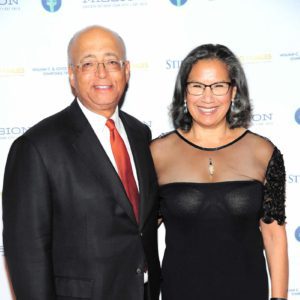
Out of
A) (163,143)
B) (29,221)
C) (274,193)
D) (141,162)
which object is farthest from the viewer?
(163,143)

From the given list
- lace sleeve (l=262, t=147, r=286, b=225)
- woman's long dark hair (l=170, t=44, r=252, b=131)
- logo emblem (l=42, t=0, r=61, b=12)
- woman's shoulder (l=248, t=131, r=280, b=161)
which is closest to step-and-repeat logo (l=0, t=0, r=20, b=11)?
logo emblem (l=42, t=0, r=61, b=12)

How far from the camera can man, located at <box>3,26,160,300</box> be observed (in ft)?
5.75

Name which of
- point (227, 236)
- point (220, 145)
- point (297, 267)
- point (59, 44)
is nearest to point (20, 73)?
point (59, 44)

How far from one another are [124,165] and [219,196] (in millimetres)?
522

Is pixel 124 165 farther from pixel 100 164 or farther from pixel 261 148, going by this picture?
pixel 261 148

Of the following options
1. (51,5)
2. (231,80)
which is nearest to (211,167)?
(231,80)

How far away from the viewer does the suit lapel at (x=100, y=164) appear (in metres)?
1.84

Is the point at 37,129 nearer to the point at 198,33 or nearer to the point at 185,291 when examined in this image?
the point at 185,291

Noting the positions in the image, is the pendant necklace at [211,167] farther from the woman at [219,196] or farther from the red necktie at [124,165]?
the red necktie at [124,165]

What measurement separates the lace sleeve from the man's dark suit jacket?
0.68m

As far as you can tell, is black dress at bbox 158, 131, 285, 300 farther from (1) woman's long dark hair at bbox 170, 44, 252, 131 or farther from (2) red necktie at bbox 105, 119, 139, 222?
(2) red necktie at bbox 105, 119, 139, 222

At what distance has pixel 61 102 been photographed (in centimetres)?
281

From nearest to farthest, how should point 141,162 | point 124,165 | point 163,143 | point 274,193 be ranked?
point 124,165, point 141,162, point 274,193, point 163,143

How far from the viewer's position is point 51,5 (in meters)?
2.73
